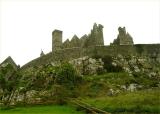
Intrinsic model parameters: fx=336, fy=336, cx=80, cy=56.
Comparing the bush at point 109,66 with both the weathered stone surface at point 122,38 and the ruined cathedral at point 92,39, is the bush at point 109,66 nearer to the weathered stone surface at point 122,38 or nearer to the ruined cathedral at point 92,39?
the ruined cathedral at point 92,39

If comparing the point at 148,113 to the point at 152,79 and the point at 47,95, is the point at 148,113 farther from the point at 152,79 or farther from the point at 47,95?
the point at 152,79

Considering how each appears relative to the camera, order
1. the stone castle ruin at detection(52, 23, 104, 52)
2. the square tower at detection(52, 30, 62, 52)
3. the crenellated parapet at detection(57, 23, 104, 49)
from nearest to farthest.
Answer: the crenellated parapet at detection(57, 23, 104, 49) < the stone castle ruin at detection(52, 23, 104, 52) < the square tower at detection(52, 30, 62, 52)

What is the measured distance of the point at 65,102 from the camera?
108 feet

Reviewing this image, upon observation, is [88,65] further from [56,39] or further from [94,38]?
[56,39]

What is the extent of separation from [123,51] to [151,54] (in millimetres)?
3851

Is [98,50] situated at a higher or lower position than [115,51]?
higher

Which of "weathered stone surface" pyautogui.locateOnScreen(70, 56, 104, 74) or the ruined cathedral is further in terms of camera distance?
the ruined cathedral

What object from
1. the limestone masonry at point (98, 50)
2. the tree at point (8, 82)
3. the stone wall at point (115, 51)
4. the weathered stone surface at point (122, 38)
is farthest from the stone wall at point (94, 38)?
the tree at point (8, 82)

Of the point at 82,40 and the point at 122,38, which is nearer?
the point at 122,38

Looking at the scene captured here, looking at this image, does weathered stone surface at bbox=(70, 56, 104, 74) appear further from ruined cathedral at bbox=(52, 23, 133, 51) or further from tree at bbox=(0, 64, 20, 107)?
tree at bbox=(0, 64, 20, 107)

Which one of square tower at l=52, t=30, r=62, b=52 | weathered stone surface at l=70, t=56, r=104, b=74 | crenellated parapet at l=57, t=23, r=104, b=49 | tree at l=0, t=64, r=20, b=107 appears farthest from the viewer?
square tower at l=52, t=30, r=62, b=52

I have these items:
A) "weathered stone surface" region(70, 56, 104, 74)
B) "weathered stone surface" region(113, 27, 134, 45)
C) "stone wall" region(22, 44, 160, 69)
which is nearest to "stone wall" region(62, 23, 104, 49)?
"weathered stone surface" region(113, 27, 134, 45)

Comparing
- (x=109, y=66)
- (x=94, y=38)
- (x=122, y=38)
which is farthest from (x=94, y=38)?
(x=109, y=66)

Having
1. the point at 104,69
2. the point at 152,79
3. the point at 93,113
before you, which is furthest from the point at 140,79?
the point at 93,113
